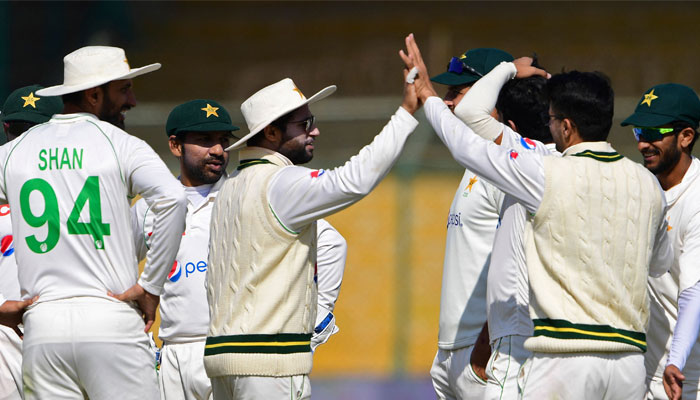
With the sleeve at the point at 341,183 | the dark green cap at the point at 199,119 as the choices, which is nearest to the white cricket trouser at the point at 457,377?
the sleeve at the point at 341,183

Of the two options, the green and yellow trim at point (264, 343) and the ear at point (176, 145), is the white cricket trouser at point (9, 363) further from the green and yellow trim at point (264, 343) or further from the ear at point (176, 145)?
the green and yellow trim at point (264, 343)

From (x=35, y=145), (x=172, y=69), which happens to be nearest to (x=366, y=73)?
(x=172, y=69)

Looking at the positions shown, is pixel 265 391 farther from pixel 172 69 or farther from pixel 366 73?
pixel 172 69

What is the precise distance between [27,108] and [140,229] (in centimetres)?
93

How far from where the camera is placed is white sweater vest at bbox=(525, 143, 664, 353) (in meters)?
4.32

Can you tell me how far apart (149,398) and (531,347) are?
163cm

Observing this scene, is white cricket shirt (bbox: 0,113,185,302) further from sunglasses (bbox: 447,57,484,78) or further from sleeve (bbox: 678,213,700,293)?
sleeve (bbox: 678,213,700,293)

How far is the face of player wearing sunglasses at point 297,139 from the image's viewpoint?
484 centimetres

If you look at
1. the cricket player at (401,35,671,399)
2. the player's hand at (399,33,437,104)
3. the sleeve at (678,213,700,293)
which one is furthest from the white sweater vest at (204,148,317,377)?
the sleeve at (678,213,700,293)

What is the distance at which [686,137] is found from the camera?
5312 millimetres

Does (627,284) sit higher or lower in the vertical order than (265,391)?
higher

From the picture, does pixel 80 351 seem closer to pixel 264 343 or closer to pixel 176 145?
pixel 264 343

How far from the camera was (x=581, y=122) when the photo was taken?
14.7 ft

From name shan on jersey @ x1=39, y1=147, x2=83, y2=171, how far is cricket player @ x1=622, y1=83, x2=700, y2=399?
8.03 ft
